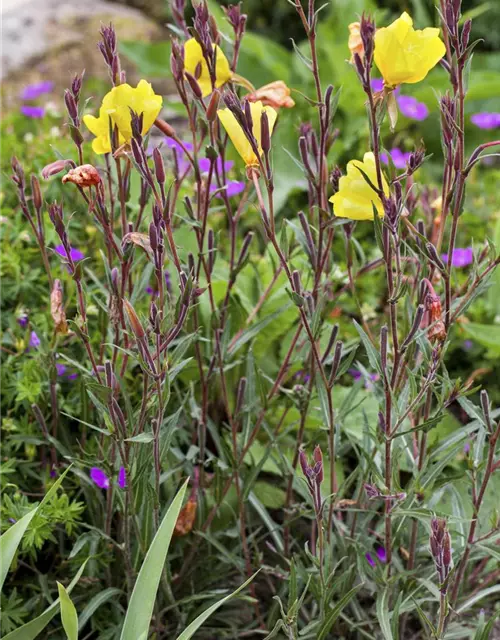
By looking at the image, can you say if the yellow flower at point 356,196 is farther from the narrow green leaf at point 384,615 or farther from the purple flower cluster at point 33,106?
the purple flower cluster at point 33,106

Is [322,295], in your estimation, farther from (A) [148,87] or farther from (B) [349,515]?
(B) [349,515]

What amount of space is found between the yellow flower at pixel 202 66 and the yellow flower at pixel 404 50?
39 centimetres

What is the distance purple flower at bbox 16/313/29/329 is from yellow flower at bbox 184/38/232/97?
0.78 metres

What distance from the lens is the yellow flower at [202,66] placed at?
4.95 feet

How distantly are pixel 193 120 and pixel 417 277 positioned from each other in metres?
0.53

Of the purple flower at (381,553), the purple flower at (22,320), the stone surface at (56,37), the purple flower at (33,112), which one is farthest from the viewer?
the stone surface at (56,37)

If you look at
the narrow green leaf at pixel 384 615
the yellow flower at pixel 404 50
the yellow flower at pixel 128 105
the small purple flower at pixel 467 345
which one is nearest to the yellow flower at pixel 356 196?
the yellow flower at pixel 404 50

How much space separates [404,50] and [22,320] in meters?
1.25

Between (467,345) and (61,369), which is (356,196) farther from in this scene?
(467,345)

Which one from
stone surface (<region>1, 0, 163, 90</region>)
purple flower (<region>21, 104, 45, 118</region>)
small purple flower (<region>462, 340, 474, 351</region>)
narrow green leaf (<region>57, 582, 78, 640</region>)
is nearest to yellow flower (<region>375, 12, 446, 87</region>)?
narrow green leaf (<region>57, 582, 78, 640</region>)

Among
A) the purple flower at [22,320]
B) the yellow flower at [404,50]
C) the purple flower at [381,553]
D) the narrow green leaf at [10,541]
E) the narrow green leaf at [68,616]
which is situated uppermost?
the yellow flower at [404,50]

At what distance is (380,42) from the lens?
47.0 inches

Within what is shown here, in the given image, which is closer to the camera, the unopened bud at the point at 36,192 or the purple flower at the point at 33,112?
the unopened bud at the point at 36,192

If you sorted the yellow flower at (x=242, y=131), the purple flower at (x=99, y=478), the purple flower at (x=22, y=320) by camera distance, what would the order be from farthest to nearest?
the purple flower at (x=22, y=320) → the purple flower at (x=99, y=478) → the yellow flower at (x=242, y=131)
